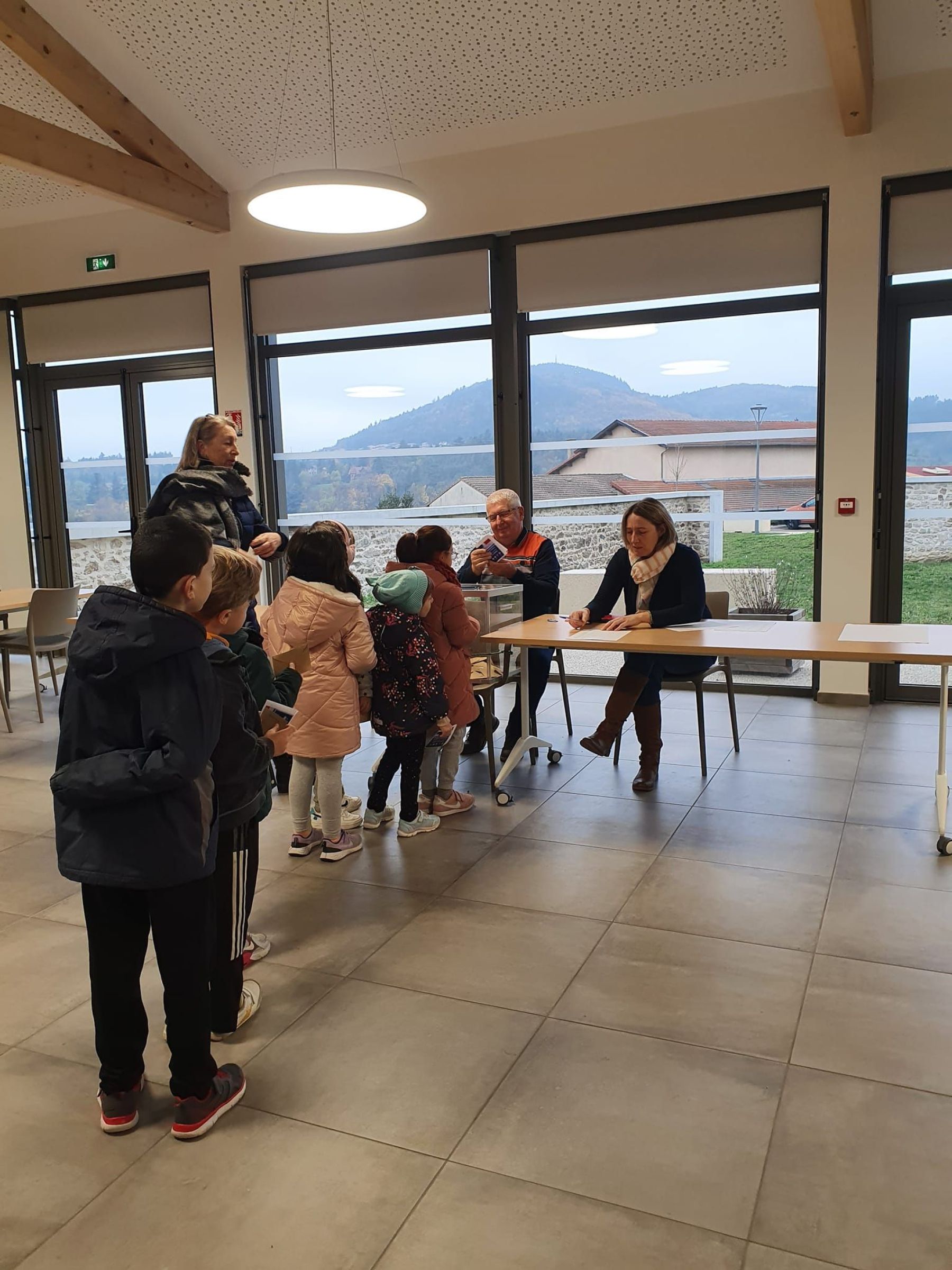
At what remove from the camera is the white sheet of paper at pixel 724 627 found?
409 centimetres

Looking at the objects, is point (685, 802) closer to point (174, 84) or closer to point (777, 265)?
point (777, 265)

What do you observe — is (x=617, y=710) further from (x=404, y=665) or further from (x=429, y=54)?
(x=429, y=54)

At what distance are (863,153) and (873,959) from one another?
4.46 meters

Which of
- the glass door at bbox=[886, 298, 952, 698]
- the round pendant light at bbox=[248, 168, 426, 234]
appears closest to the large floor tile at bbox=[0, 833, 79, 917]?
the round pendant light at bbox=[248, 168, 426, 234]

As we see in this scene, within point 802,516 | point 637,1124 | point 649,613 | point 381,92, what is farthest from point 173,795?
point 381,92

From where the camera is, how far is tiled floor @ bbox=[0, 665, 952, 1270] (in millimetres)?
1784

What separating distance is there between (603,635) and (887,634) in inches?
43.2

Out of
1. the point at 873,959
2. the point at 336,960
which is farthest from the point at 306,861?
the point at 873,959

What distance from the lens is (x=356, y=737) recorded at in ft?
11.6

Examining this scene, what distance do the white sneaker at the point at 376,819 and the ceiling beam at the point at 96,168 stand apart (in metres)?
4.41

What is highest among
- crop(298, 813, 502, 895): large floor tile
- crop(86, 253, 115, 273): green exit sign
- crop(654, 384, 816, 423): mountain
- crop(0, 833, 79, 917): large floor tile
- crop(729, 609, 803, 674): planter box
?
crop(86, 253, 115, 273): green exit sign

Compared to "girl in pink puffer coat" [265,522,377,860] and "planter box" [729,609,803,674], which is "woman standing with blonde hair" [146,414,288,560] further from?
"planter box" [729,609,803,674]

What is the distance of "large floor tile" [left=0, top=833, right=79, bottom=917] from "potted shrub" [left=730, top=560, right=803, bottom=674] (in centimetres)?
403

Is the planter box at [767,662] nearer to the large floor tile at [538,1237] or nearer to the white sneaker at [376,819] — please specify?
the white sneaker at [376,819]
